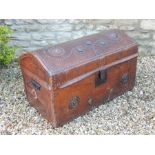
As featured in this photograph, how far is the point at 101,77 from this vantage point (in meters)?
3.39

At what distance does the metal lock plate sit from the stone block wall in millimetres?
1244

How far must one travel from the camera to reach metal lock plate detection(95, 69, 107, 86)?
3357 mm

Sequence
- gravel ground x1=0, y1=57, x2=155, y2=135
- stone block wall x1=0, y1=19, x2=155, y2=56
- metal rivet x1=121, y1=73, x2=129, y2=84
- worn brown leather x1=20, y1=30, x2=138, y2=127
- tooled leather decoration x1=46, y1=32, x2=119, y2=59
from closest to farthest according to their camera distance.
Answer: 1. worn brown leather x1=20, y1=30, x2=138, y2=127
2. tooled leather decoration x1=46, y1=32, x2=119, y2=59
3. gravel ground x1=0, y1=57, x2=155, y2=135
4. metal rivet x1=121, y1=73, x2=129, y2=84
5. stone block wall x1=0, y1=19, x2=155, y2=56

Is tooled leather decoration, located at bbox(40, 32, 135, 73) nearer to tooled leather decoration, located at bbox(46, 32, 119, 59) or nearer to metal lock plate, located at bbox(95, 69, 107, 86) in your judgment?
tooled leather decoration, located at bbox(46, 32, 119, 59)

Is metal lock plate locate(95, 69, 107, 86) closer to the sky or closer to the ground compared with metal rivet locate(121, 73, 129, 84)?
closer to the sky

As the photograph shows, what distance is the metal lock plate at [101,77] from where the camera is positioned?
3.36 meters

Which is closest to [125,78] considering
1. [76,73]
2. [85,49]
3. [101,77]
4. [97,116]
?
[101,77]

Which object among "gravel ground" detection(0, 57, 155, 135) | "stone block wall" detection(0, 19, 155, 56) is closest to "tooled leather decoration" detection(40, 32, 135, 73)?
"gravel ground" detection(0, 57, 155, 135)

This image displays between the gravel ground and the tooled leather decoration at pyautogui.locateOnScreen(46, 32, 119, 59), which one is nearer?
the tooled leather decoration at pyautogui.locateOnScreen(46, 32, 119, 59)

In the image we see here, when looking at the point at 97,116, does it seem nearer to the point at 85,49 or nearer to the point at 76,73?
the point at 76,73
